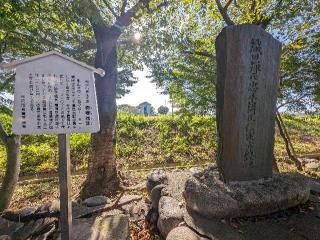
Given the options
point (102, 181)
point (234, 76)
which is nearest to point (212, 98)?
point (234, 76)

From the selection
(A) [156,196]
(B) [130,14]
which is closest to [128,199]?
(A) [156,196]

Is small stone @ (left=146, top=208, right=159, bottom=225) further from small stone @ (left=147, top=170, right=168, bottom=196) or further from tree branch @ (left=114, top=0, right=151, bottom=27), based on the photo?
tree branch @ (left=114, top=0, right=151, bottom=27)

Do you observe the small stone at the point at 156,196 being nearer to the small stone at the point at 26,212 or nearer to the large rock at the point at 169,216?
the large rock at the point at 169,216

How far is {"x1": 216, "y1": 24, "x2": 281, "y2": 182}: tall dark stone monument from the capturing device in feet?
12.2

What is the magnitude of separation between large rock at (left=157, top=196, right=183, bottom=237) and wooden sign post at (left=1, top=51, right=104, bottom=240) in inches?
50.8

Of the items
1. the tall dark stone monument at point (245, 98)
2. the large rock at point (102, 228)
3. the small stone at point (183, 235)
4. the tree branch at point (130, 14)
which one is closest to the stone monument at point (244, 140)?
the tall dark stone monument at point (245, 98)

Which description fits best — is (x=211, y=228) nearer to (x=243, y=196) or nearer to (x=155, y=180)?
(x=243, y=196)

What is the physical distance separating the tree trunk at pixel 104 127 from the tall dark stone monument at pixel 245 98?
8.61 ft

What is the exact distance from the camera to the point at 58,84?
8.22 ft

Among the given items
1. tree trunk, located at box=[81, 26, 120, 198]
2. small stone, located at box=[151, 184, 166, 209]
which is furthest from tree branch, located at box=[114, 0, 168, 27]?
small stone, located at box=[151, 184, 166, 209]

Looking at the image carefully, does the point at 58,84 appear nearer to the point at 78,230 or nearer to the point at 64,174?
the point at 64,174

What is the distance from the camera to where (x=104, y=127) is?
5418 mm

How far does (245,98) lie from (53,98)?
2.79 metres

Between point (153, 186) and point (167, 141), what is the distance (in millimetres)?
6260
